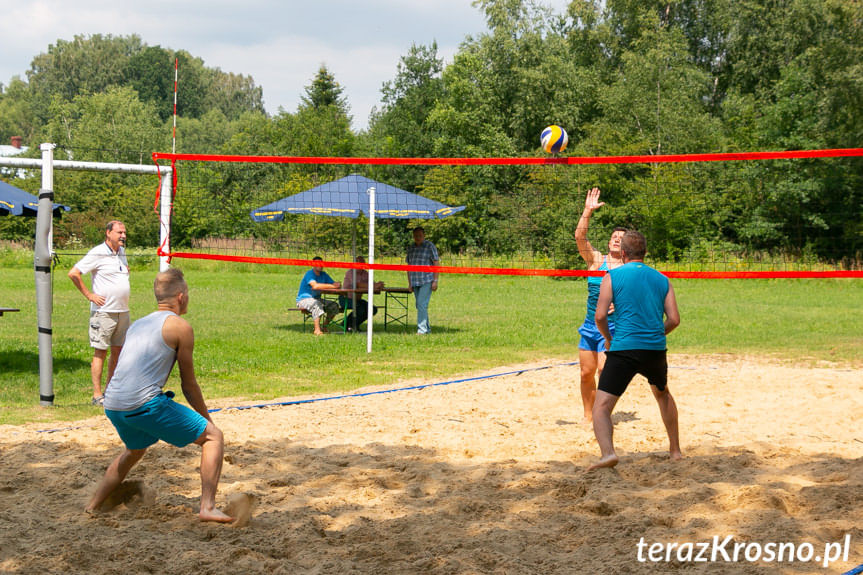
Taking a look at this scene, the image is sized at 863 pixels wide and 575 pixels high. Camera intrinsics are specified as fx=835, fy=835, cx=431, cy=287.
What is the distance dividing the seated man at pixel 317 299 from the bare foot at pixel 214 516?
839 centimetres

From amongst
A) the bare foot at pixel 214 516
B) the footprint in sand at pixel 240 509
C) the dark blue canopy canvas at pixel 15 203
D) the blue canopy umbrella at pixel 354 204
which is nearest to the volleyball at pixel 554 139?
the blue canopy umbrella at pixel 354 204

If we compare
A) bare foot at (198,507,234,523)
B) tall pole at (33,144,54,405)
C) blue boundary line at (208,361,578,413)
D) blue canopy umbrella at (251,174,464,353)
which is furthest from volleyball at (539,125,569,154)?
bare foot at (198,507,234,523)

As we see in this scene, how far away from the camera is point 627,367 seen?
4859mm

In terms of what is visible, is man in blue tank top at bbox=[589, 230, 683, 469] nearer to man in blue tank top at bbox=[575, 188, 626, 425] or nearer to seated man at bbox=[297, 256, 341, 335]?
man in blue tank top at bbox=[575, 188, 626, 425]

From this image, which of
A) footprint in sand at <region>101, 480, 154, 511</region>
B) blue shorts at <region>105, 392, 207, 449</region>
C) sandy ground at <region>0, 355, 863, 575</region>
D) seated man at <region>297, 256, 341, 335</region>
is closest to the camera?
sandy ground at <region>0, 355, 863, 575</region>

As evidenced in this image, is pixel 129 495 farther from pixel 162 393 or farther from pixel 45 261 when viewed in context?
pixel 45 261

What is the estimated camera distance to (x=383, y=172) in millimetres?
33156

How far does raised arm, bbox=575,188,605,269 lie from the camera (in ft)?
18.9

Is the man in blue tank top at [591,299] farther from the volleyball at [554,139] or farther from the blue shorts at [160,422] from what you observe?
the blue shorts at [160,422]

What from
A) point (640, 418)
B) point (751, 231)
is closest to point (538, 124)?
point (751, 231)

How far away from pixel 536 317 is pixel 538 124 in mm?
26128

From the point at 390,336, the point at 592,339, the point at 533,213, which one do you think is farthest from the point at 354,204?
the point at 592,339

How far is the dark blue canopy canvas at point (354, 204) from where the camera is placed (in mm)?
11977

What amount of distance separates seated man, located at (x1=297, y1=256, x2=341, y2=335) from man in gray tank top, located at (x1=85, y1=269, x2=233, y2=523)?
27.5 feet
